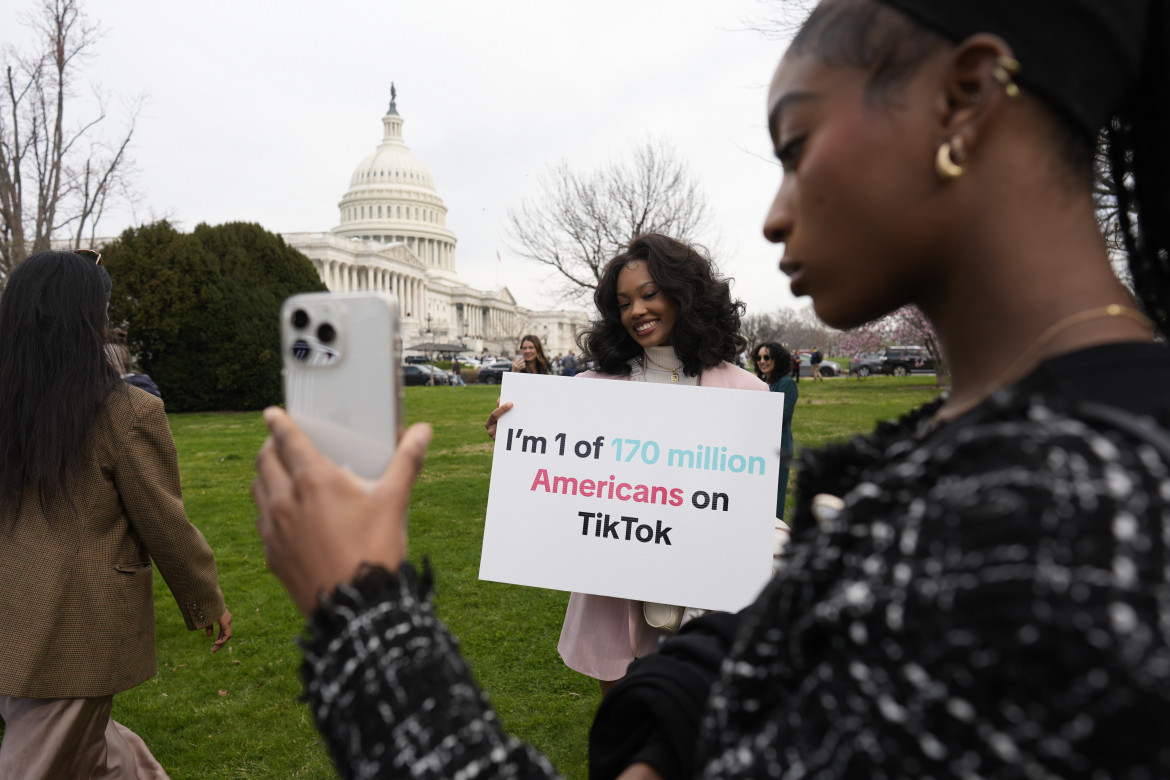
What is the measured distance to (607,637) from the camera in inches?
134

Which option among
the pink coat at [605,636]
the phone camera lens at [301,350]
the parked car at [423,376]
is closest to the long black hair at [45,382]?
the pink coat at [605,636]

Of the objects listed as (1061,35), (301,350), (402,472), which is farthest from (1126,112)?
(301,350)

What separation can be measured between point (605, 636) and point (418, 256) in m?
114

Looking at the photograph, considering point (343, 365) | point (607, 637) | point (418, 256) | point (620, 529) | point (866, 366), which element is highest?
point (418, 256)

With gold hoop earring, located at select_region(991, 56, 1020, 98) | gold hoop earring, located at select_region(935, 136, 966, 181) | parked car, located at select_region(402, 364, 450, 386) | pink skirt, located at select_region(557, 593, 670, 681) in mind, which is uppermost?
gold hoop earring, located at select_region(991, 56, 1020, 98)

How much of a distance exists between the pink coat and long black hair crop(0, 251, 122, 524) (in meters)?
2.14

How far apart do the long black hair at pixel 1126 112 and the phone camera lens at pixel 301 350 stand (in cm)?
78

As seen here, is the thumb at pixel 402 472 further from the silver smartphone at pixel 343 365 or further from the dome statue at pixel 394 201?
the dome statue at pixel 394 201

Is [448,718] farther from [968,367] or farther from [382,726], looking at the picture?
[968,367]

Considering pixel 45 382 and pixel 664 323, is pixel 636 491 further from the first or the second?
pixel 45 382

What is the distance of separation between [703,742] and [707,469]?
2445 millimetres

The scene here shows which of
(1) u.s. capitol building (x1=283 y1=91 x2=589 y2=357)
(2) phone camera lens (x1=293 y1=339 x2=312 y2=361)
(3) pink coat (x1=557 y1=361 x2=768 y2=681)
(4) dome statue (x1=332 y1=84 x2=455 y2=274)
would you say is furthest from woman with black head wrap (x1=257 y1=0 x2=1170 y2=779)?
(4) dome statue (x1=332 y1=84 x2=455 y2=274)

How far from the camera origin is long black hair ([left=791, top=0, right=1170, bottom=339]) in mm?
826

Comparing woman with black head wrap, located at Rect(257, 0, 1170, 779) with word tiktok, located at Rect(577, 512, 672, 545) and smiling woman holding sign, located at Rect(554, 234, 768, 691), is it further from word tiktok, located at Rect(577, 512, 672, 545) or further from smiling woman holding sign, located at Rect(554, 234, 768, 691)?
smiling woman holding sign, located at Rect(554, 234, 768, 691)
